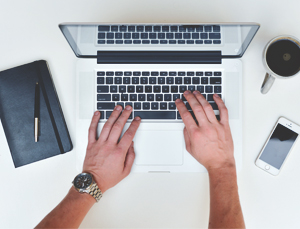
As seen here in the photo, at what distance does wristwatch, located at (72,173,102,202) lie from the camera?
719mm

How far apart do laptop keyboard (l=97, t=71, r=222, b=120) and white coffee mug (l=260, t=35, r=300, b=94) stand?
0.15 metres

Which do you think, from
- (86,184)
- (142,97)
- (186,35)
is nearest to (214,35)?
(186,35)

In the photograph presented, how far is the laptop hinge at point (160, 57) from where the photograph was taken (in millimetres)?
751

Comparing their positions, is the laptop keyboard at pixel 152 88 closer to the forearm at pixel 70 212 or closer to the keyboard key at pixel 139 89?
the keyboard key at pixel 139 89

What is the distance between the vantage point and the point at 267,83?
0.74 meters

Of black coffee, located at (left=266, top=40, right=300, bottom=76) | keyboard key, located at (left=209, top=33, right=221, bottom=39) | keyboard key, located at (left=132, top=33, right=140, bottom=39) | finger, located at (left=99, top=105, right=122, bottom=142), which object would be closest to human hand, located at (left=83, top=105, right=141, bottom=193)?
finger, located at (left=99, top=105, right=122, bottom=142)

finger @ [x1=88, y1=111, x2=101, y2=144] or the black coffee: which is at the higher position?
the black coffee

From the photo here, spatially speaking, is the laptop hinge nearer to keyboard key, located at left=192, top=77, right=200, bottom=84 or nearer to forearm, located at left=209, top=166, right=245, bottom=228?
keyboard key, located at left=192, top=77, right=200, bottom=84

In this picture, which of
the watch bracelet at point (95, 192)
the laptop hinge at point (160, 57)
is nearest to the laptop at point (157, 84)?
the laptop hinge at point (160, 57)

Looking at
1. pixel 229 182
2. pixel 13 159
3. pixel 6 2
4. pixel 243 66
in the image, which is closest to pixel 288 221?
pixel 229 182

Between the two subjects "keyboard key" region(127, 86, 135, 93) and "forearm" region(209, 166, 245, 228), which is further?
"keyboard key" region(127, 86, 135, 93)

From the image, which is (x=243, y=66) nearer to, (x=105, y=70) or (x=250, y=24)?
(x=250, y=24)

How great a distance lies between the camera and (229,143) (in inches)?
29.4

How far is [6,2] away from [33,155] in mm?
516
